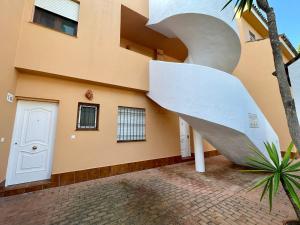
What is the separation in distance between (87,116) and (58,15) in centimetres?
342

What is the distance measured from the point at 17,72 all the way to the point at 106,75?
2513 mm

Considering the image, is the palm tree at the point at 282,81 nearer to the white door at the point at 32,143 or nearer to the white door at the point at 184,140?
the white door at the point at 184,140

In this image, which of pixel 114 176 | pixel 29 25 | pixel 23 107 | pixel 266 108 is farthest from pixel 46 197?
pixel 266 108

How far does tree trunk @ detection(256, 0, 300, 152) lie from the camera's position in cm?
315

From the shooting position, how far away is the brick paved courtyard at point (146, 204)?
302 cm

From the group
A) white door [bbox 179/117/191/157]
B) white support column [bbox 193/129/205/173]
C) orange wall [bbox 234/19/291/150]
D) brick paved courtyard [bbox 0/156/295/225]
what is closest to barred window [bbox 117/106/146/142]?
brick paved courtyard [bbox 0/156/295/225]

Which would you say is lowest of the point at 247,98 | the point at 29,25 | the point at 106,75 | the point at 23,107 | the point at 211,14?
the point at 23,107

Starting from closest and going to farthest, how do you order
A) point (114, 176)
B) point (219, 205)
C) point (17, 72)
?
point (219, 205) → point (17, 72) → point (114, 176)

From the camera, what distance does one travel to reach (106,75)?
5.77 m

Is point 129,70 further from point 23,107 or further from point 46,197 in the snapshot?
point 46,197

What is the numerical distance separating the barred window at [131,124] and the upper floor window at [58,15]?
10.8 ft

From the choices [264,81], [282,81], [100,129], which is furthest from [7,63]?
[264,81]

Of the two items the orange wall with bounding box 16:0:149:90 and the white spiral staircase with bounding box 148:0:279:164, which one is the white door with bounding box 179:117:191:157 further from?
the orange wall with bounding box 16:0:149:90

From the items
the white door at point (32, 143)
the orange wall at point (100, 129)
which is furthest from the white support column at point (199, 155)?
the white door at point (32, 143)
